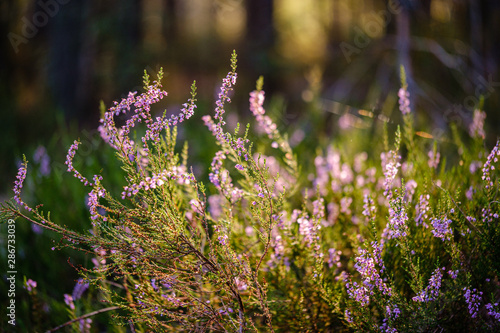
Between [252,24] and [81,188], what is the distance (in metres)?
8.96

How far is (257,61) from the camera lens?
33.5ft

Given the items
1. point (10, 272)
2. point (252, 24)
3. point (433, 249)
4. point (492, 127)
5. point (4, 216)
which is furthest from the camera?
point (252, 24)

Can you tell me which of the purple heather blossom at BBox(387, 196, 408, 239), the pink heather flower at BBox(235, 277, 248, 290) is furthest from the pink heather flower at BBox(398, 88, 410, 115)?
the pink heather flower at BBox(235, 277, 248, 290)

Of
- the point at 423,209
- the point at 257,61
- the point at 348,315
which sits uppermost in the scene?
the point at 257,61

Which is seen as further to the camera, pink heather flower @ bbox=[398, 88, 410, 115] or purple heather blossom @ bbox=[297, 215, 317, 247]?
pink heather flower @ bbox=[398, 88, 410, 115]

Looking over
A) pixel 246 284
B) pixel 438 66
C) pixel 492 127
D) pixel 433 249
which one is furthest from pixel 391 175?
pixel 438 66

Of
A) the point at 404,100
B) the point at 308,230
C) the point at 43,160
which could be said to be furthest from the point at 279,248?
the point at 43,160

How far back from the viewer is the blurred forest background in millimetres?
4613

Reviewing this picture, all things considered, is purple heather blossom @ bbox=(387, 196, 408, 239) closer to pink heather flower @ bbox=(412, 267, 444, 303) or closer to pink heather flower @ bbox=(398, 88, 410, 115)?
pink heather flower @ bbox=(412, 267, 444, 303)

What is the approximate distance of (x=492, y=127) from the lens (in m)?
4.46

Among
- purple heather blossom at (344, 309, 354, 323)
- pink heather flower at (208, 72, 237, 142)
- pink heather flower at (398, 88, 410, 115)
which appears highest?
pink heather flower at (398, 88, 410, 115)

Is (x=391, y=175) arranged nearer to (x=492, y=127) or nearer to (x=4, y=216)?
(x=4, y=216)

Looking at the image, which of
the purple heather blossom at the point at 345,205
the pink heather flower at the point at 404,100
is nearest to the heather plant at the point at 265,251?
the purple heather blossom at the point at 345,205

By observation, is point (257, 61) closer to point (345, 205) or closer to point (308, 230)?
point (345, 205)
